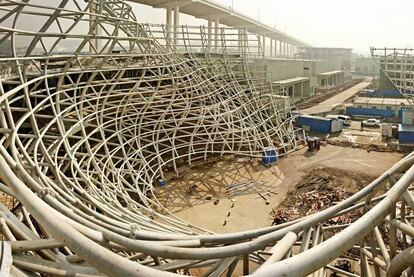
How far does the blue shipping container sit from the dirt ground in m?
4.14

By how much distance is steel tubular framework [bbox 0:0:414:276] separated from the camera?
3467mm

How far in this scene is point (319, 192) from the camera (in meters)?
16.0

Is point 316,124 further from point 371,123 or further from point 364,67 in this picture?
point 364,67

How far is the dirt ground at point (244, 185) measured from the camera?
46.2 feet

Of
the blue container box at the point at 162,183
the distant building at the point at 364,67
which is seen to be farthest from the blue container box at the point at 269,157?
the distant building at the point at 364,67

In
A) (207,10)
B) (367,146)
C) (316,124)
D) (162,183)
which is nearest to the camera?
(162,183)

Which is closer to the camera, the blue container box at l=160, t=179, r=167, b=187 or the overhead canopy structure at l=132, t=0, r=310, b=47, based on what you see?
the blue container box at l=160, t=179, r=167, b=187

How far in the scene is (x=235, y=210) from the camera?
14.7 meters

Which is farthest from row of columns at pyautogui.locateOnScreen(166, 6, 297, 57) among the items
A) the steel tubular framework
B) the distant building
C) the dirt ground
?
the distant building

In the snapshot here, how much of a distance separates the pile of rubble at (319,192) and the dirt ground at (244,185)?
0.40m

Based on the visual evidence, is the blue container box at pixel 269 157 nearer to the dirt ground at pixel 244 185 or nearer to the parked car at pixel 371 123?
the dirt ground at pixel 244 185

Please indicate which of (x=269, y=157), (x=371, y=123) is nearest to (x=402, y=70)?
(x=371, y=123)

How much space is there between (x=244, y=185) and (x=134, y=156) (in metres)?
5.30

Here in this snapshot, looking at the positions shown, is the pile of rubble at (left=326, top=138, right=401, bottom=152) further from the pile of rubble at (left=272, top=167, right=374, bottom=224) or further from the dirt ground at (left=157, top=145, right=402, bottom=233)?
the pile of rubble at (left=272, top=167, right=374, bottom=224)
